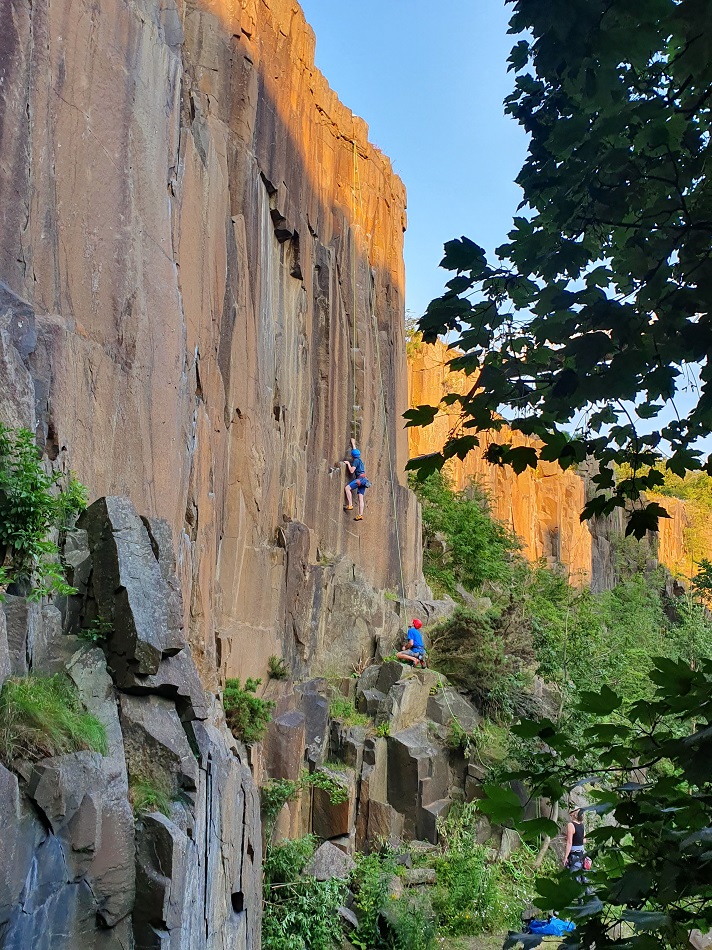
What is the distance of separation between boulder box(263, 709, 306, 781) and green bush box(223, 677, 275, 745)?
2.58ft

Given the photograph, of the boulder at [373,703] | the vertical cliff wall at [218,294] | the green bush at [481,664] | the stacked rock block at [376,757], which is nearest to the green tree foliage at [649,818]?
the vertical cliff wall at [218,294]

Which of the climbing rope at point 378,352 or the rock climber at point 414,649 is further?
the climbing rope at point 378,352

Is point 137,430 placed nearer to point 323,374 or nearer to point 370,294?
point 323,374

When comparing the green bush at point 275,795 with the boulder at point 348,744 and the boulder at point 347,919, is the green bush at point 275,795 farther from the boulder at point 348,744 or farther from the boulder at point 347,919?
the boulder at point 348,744

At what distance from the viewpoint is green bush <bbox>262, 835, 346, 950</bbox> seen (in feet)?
41.0

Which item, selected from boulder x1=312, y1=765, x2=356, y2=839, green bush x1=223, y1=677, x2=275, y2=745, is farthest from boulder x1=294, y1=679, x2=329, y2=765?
green bush x1=223, y1=677, x2=275, y2=745

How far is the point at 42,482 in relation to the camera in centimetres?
704

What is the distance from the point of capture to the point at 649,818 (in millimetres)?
2840

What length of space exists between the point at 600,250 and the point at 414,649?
697 inches

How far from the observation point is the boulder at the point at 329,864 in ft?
46.6

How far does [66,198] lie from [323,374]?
41.7 feet

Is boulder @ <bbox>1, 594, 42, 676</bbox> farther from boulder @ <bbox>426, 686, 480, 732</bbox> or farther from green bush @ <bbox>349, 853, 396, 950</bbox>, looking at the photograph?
boulder @ <bbox>426, 686, 480, 732</bbox>

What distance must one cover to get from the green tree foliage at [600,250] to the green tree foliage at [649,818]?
0.79 m

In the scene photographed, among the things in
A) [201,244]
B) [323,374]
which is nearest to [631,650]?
[323,374]
